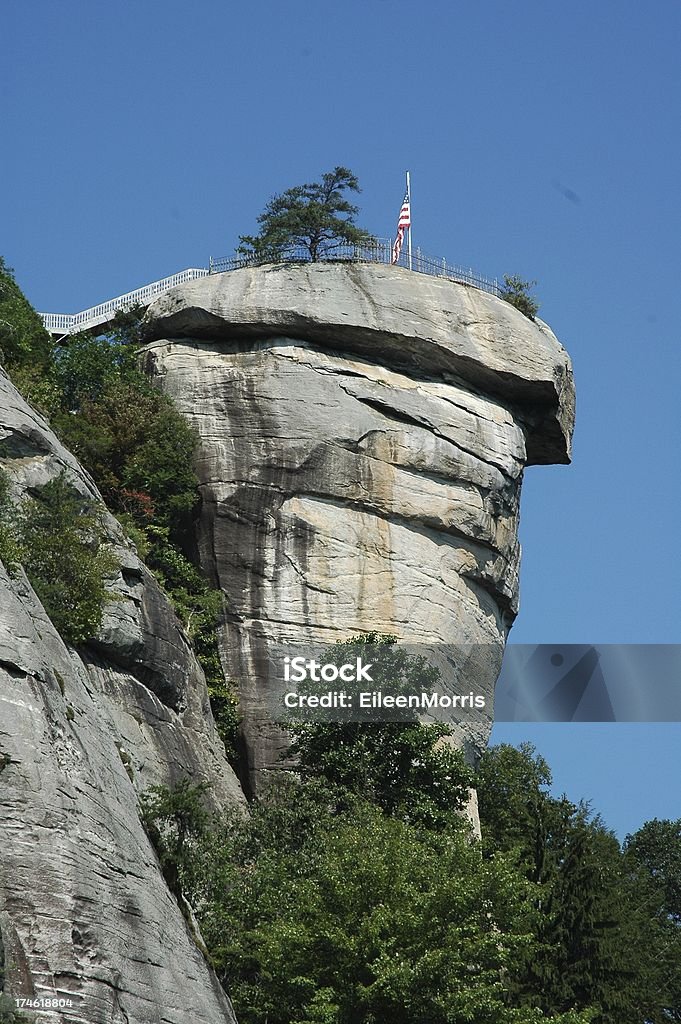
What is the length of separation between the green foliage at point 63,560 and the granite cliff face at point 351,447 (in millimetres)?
7011

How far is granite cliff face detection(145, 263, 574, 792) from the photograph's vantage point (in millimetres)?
39688

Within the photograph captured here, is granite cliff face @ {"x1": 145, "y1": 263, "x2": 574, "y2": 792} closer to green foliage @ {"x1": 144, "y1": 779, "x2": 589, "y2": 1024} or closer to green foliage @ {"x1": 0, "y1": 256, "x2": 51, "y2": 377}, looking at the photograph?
green foliage @ {"x1": 0, "y1": 256, "x2": 51, "y2": 377}

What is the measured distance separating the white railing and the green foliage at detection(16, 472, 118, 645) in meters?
15.4

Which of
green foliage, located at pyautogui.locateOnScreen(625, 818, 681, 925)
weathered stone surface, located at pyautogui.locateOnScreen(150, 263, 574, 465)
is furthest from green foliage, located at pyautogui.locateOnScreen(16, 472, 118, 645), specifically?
green foliage, located at pyautogui.locateOnScreen(625, 818, 681, 925)

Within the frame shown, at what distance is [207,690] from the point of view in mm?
37438

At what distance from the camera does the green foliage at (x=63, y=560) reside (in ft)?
100

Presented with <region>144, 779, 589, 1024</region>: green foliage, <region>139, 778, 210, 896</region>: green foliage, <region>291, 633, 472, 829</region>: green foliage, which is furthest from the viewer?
<region>291, 633, 472, 829</region>: green foliage

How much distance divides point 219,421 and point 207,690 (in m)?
7.58

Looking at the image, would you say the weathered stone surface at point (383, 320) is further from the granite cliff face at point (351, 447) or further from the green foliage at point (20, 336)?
the green foliage at point (20, 336)

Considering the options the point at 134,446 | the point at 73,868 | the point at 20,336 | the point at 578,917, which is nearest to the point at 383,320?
the point at 134,446

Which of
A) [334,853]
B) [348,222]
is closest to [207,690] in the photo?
[334,853]

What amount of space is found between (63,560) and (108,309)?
1987 cm

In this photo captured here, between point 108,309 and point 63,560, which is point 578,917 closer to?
point 63,560

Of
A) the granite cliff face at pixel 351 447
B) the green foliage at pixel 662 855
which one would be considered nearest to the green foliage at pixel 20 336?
A: the granite cliff face at pixel 351 447
